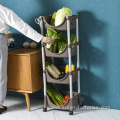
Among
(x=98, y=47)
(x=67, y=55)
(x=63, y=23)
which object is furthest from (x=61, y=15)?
(x=98, y=47)

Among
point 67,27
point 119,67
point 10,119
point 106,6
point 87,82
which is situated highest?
point 106,6

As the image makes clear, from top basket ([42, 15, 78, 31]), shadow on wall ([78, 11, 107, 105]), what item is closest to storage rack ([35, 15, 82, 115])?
top basket ([42, 15, 78, 31])

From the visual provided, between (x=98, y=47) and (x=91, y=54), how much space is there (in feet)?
0.43

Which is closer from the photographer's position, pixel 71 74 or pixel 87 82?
pixel 71 74

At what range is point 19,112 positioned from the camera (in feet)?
10.4

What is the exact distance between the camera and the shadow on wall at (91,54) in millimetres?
3123

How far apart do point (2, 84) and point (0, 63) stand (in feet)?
0.86

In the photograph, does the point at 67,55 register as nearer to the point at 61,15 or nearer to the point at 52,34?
the point at 52,34

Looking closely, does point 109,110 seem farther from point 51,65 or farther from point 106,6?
point 106,6

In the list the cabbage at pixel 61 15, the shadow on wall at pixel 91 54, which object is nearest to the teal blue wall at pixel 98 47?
the shadow on wall at pixel 91 54

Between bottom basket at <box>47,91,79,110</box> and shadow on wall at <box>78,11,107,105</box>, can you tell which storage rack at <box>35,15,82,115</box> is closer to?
bottom basket at <box>47,91,79,110</box>

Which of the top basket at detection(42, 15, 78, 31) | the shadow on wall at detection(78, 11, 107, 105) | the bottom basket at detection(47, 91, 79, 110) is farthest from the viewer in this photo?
the shadow on wall at detection(78, 11, 107, 105)

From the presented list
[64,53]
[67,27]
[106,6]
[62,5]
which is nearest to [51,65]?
[64,53]

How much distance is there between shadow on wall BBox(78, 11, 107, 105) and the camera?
3.12 meters
